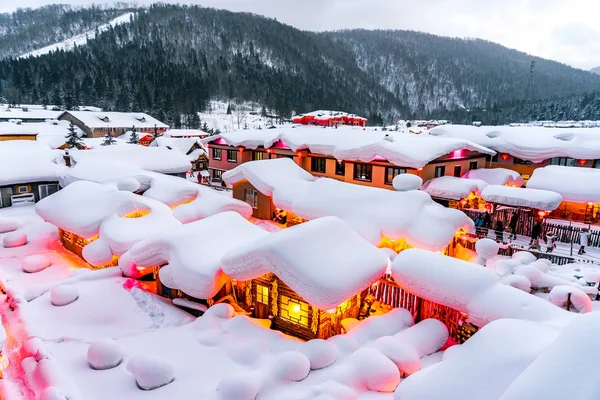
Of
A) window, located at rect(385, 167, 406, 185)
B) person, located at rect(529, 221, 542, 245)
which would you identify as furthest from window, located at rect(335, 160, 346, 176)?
person, located at rect(529, 221, 542, 245)

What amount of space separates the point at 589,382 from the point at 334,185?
17.4 meters

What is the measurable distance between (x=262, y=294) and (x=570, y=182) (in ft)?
68.3

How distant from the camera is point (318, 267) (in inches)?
483

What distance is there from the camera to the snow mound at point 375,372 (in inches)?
384

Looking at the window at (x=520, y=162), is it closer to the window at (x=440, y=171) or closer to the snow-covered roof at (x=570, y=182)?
the snow-covered roof at (x=570, y=182)

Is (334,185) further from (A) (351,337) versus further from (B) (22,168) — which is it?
(B) (22,168)

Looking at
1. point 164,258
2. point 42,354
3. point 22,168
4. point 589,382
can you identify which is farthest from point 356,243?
point 22,168

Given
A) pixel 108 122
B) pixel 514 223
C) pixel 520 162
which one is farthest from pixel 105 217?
pixel 108 122

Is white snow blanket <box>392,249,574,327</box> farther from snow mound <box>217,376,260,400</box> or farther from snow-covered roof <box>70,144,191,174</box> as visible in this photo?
snow-covered roof <box>70,144,191,174</box>

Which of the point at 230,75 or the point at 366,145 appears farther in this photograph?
the point at 230,75

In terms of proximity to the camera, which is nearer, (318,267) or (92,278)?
(318,267)

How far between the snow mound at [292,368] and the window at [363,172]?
709 inches

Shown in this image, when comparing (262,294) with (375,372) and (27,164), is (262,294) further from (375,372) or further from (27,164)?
(27,164)

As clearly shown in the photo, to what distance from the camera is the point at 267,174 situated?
1012 inches
